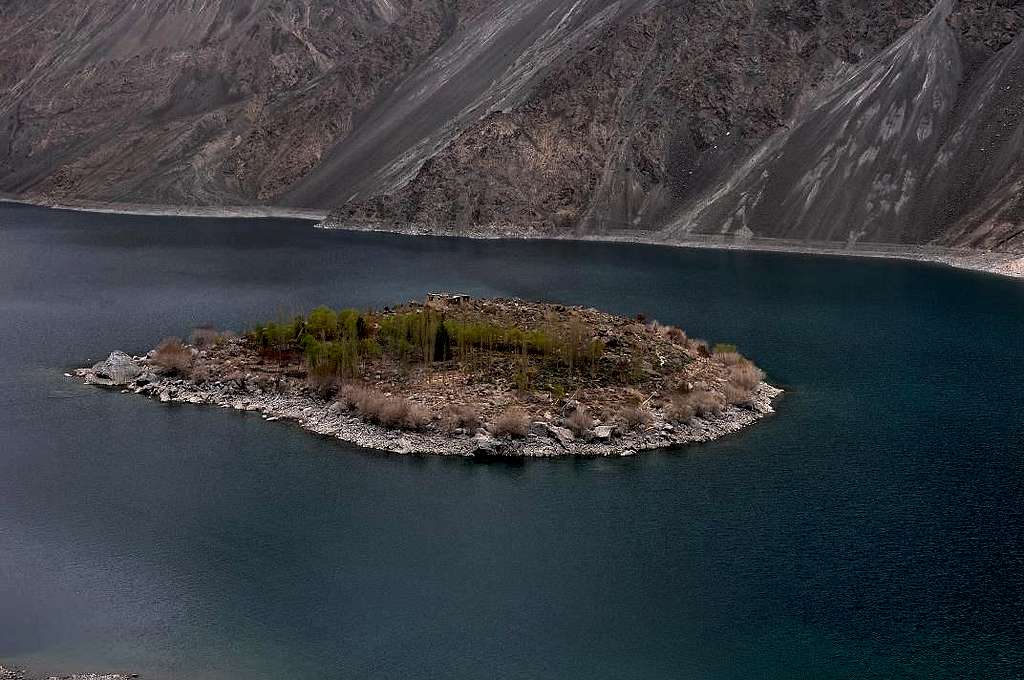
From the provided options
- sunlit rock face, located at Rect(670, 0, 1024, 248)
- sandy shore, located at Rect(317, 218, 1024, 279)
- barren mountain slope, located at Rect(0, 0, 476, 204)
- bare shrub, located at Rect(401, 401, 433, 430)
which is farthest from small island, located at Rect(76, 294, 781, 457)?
barren mountain slope, located at Rect(0, 0, 476, 204)

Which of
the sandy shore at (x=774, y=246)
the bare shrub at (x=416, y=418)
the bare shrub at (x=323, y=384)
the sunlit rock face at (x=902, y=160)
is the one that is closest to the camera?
the bare shrub at (x=416, y=418)

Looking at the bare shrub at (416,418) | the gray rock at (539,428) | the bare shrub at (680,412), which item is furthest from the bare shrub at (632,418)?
the bare shrub at (416,418)

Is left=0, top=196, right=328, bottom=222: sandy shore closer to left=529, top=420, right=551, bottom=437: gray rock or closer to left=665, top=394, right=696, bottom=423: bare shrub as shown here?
left=665, top=394, right=696, bottom=423: bare shrub

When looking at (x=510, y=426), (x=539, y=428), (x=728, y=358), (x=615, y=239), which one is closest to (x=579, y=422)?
(x=539, y=428)

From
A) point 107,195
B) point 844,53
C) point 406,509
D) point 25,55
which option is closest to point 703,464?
point 406,509

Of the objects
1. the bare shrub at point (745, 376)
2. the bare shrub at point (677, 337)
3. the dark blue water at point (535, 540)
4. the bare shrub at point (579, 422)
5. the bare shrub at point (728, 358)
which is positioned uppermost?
the bare shrub at point (677, 337)

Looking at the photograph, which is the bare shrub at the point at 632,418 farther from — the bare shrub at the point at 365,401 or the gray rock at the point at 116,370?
the gray rock at the point at 116,370
